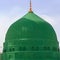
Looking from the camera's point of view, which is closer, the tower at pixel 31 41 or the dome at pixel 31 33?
the tower at pixel 31 41

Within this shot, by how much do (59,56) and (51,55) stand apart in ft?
4.53

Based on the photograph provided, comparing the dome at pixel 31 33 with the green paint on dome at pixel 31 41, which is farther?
the dome at pixel 31 33

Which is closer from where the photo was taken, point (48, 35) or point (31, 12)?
Answer: point (48, 35)

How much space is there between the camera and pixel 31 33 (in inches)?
1314

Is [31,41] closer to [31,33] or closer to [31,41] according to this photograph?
[31,41]

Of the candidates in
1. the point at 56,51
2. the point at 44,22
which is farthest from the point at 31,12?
the point at 56,51

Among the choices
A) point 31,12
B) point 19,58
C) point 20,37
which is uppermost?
point 31,12

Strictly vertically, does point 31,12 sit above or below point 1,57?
above

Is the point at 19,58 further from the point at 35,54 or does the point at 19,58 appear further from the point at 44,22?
the point at 44,22

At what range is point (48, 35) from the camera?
1337 inches

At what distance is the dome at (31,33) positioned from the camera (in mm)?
33188

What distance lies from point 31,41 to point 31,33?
91 cm

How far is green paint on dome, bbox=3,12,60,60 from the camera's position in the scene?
107 ft

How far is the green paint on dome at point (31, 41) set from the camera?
32.7 meters
